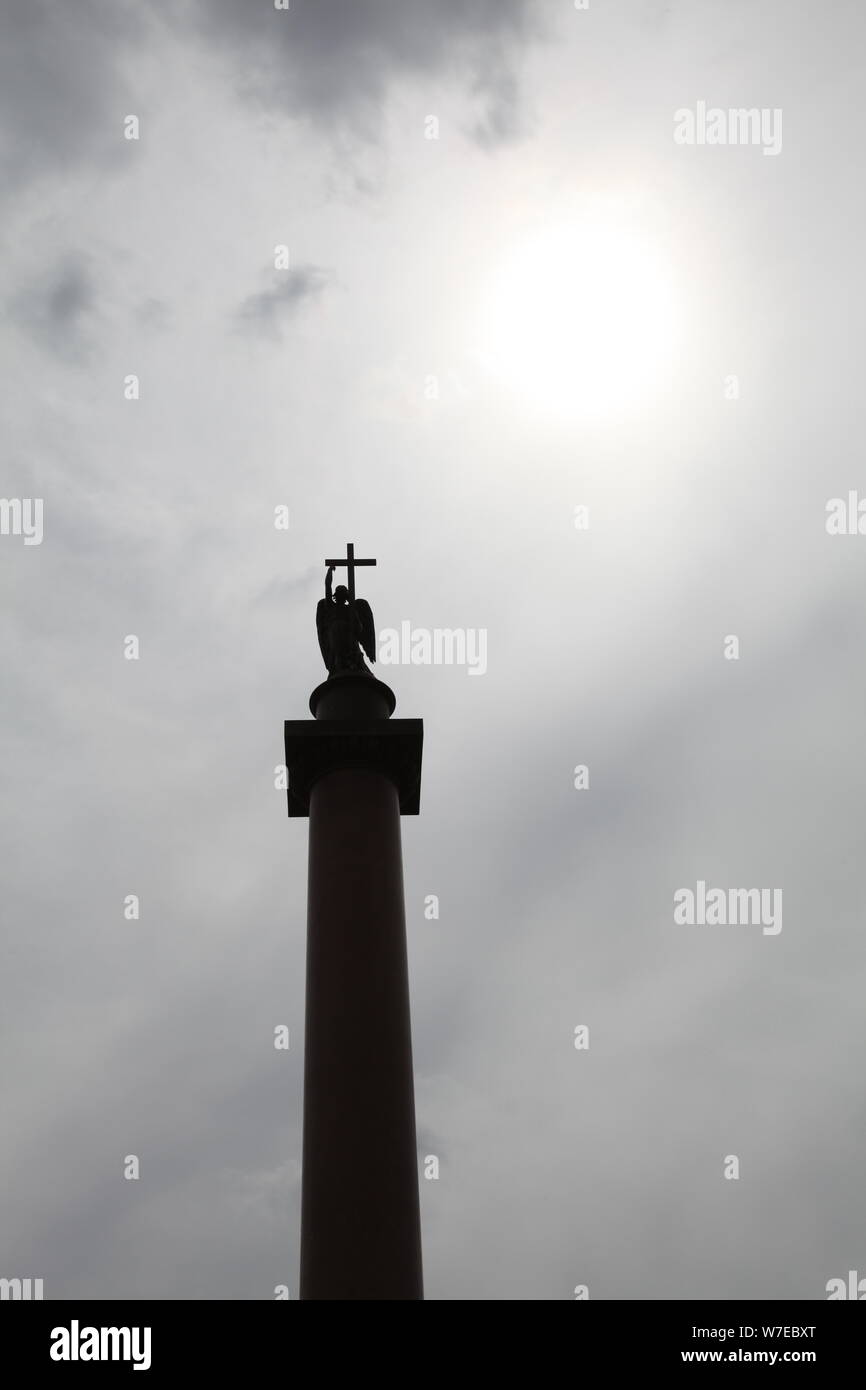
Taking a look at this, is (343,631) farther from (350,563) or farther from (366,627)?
(350,563)

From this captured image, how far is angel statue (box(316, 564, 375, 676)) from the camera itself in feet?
73.0

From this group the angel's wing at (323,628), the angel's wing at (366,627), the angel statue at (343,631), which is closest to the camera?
the angel statue at (343,631)

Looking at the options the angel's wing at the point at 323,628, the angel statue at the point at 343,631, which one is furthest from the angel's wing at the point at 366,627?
the angel's wing at the point at 323,628

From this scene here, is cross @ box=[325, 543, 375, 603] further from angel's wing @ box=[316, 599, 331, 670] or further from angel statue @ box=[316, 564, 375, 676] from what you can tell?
angel's wing @ box=[316, 599, 331, 670]

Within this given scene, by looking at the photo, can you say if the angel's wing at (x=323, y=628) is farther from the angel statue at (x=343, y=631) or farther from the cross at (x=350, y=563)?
the cross at (x=350, y=563)

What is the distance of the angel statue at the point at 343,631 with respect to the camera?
73.0ft

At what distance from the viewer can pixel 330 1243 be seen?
15289 millimetres

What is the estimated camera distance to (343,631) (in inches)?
888

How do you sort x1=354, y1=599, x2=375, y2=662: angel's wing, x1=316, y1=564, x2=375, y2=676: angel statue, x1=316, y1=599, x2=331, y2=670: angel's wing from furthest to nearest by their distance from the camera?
x1=354, y1=599, x2=375, y2=662: angel's wing, x1=316, y1=599, x2=331, y2=670: angel's wing, x1=316, y1=564, x2=375, y2=676: angel statue

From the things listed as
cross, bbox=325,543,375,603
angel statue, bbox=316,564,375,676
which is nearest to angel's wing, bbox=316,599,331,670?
angel statue, bbox=316,564,375,676

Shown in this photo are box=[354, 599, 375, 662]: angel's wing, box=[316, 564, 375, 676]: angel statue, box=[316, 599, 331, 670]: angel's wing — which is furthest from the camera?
box=[354, 599, 375, 662]: angel's wing
